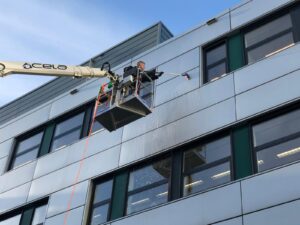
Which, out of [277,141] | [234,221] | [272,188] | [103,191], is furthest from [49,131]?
[272,188]

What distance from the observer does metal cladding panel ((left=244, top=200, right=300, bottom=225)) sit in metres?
11.5

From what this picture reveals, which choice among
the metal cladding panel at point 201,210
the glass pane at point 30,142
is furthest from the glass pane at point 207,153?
the glass pane at point 30,142

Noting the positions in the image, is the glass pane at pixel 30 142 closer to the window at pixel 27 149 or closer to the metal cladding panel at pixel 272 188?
the window at pixel 27 149

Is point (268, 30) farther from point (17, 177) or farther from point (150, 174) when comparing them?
point (17, 177)

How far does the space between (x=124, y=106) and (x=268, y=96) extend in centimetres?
402

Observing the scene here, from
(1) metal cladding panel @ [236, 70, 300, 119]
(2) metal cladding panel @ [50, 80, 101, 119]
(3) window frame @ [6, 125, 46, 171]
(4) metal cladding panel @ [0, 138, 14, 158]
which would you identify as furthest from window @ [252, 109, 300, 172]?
(4) metal cladding panel @ [0, 138, 14, 158]

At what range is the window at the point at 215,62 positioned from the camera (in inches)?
659

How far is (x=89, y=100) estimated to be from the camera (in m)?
20.3

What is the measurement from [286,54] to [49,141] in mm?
10537

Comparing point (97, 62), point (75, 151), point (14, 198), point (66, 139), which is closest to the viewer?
point (75, 151)

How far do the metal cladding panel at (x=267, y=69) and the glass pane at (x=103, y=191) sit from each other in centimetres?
532

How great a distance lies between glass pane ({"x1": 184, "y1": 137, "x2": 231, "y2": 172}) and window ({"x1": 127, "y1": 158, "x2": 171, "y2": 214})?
713mm

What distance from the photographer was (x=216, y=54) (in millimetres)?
17344

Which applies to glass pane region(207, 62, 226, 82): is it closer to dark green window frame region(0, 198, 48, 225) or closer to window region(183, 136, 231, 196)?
window region(183, 136, 231, 196)
